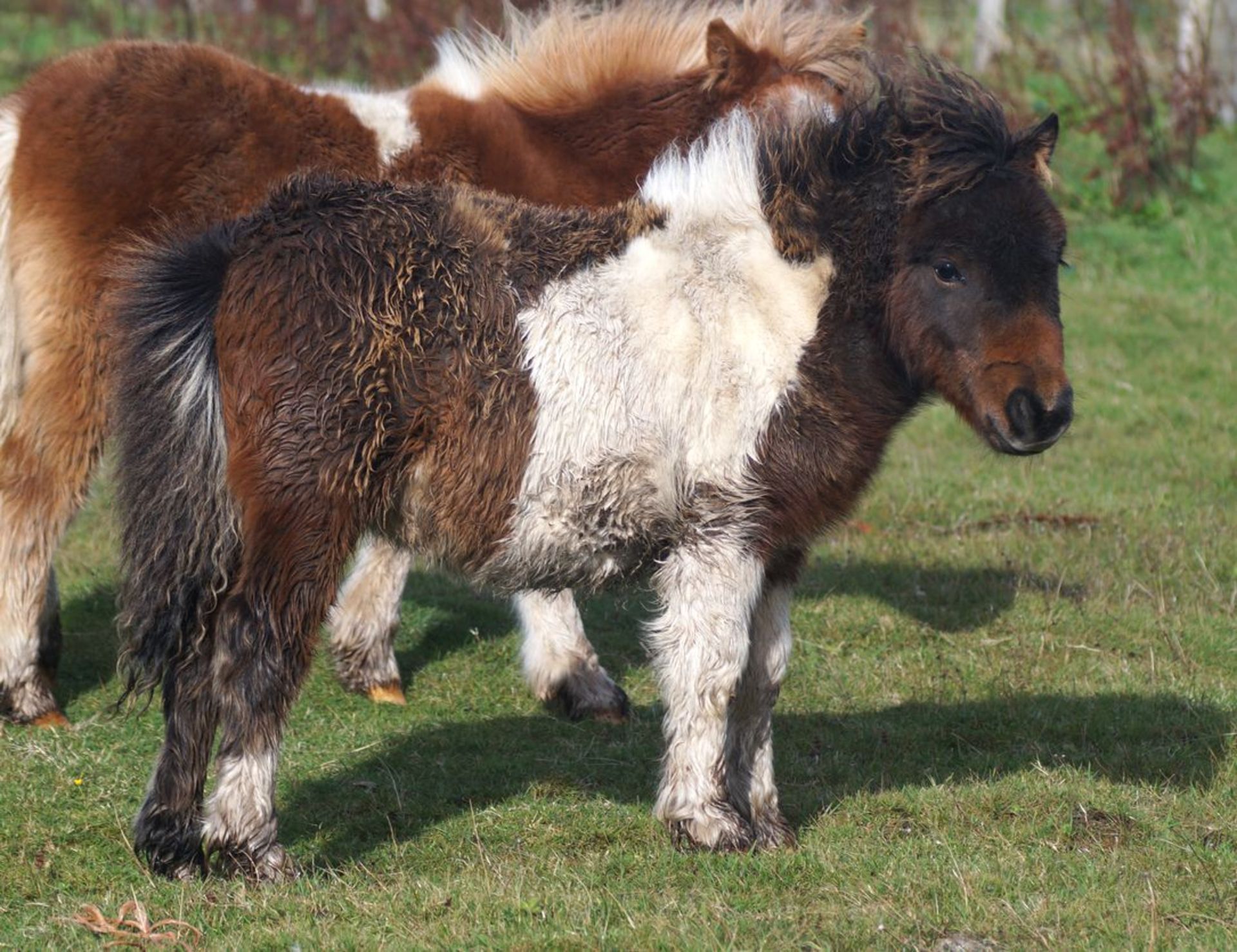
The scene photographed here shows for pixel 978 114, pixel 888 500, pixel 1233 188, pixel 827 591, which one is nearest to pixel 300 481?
pixel 978 114

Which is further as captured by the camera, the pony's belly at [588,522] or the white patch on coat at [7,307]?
the white patch on coat at [7,307]

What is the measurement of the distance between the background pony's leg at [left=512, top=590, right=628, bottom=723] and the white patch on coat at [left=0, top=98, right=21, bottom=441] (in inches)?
87.4

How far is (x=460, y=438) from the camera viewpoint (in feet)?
14.7

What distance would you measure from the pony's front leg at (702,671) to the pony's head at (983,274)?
845 mm

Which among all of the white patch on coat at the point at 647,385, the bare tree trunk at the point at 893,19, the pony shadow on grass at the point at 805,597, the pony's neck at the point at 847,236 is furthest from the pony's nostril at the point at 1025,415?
the bare tree trunk at the point at 893,19

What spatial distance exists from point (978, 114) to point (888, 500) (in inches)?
181

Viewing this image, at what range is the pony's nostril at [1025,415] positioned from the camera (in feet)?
14.4

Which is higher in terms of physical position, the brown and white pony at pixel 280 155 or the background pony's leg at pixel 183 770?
the brown and white pony at pixel 280 155

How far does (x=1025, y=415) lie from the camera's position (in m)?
4.40

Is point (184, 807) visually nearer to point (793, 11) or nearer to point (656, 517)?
point (656, 517)

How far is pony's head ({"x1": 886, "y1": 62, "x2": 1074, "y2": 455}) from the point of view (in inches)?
175

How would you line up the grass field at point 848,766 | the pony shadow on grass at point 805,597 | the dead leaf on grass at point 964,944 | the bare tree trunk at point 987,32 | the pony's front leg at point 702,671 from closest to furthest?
1. the dead leaf on grass at point 964,944
2. the grass field at point 848,766
3. the pony's front leg at point 702,671
4. the pony shadow on grass at point 805,597
5. the bare tree trunk at point 987,32

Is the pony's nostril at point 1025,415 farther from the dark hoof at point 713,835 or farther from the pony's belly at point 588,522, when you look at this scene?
the dark hoof at point 713,835

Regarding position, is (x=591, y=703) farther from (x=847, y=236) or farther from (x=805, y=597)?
(x=847, y=236)
